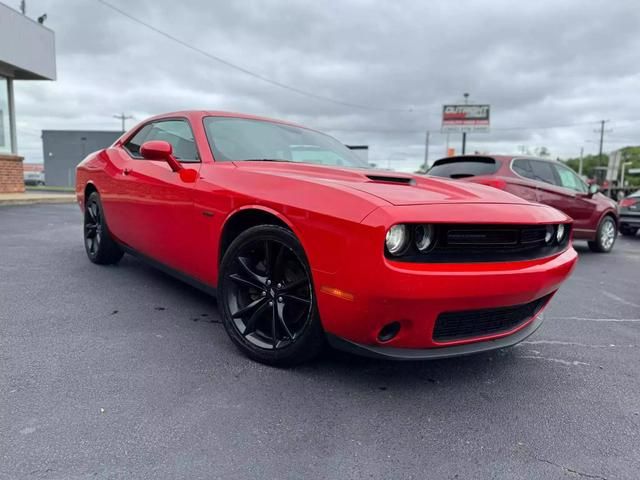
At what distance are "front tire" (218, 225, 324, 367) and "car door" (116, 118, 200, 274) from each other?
1.66 feet

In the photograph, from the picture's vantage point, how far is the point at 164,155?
111 inches

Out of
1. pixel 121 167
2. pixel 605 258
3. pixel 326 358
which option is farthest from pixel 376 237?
pixel 605 258

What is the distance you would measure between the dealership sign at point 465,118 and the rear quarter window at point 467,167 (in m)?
38.8

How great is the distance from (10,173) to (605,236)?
14647 millimetres

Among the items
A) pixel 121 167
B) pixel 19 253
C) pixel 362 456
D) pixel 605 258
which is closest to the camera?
pixel 362 456

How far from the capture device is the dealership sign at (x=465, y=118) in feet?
142

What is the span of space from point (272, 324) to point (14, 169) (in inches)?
545

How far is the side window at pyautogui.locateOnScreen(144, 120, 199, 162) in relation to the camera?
3.14 metres

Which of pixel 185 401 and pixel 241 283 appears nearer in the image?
pixel 185 401

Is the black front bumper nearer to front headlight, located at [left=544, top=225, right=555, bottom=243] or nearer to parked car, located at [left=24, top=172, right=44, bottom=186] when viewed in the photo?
front headlight, located at [left=544, top=225, right=555, bottom=243]

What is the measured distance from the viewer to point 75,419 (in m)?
1.85

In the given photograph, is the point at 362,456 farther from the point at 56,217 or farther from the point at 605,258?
the point at 56,217

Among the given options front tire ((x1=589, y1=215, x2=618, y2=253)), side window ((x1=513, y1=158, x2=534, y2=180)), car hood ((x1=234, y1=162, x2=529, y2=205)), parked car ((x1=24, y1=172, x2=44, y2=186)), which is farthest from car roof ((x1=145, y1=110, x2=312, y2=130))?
parked car ((x1=24, y1=172, x2=44, y2=186))

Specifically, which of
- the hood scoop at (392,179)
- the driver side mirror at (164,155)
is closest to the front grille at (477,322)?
the hood scoop at (392,179)
